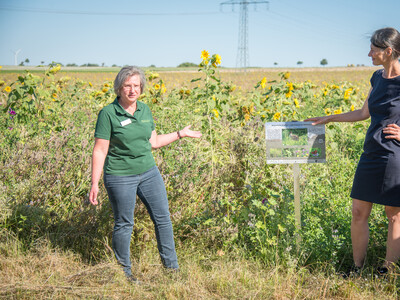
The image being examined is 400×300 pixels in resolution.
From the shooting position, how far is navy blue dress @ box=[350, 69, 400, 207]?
241cm

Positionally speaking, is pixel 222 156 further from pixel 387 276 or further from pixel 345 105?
pixel 345 105

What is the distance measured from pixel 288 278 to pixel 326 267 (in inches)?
16.1

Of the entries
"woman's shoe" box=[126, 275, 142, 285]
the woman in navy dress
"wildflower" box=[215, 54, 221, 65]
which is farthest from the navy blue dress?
"wildflower" box=[215, 54, 221, 65]

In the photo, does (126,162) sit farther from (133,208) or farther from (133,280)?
(133,280)

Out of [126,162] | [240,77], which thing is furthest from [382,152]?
[240,77]

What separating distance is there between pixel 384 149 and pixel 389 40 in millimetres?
674

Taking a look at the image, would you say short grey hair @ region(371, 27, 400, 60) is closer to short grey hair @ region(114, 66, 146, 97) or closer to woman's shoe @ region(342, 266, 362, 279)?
woman's shoe @ region(342, 266, 362, 279)

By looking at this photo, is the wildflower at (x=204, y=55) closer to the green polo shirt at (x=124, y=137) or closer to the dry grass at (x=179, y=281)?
the green polo shirt at (x=124, y=137)

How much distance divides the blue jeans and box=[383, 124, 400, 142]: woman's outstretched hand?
151 centimetres

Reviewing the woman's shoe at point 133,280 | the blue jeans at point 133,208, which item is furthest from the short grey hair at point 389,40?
the woman's shoe at point 133,280

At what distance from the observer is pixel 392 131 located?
7.80ft

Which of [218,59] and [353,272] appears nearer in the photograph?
[353,272]

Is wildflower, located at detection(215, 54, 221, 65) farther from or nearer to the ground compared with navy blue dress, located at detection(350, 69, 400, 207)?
farther from the ground

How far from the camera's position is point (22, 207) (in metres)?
3.18
